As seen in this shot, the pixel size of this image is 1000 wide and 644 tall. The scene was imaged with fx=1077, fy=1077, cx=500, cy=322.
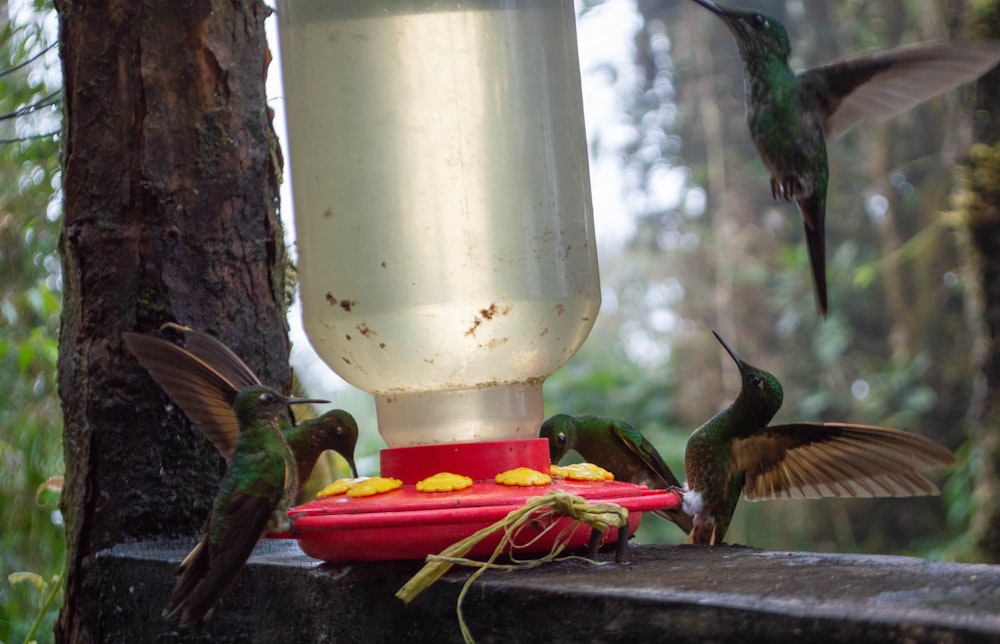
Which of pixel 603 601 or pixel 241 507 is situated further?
pixel 241 507

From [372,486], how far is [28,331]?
2.76 metres

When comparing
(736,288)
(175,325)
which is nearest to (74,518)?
(175,325)

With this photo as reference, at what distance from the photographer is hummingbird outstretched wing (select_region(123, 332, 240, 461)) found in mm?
1897

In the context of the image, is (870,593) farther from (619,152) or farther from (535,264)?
(619,152)

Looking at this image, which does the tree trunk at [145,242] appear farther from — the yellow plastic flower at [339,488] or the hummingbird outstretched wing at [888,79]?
the hummingbird outstretched wing at [888,79]

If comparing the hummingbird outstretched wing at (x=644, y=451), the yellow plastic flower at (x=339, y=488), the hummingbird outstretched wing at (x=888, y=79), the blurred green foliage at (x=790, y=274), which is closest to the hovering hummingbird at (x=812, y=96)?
the hummingbird outstretched wing at (x=888, y=79)

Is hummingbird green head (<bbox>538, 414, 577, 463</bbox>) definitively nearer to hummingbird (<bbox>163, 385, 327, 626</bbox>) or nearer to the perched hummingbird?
the perched hummingbird

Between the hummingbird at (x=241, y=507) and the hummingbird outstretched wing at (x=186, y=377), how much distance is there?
14cm

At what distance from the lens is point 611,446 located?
7.50 feet

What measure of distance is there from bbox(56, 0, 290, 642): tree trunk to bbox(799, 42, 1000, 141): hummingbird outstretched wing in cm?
131

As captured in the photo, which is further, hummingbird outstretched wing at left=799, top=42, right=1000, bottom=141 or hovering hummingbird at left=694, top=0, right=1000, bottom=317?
hovering hummingbird at left=694, top=0, right=1000, bottom=317

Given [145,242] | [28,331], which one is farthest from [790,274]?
[145,242]

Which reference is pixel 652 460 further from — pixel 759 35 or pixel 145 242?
pixel 145 242

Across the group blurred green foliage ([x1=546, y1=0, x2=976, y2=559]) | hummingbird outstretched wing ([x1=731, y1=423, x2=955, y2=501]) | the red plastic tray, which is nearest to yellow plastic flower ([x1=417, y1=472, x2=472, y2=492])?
the red plastic tray
